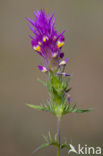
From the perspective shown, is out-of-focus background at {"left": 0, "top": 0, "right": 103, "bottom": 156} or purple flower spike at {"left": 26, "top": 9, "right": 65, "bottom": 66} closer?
purple flower spike at {"left": 26, "top": 9, "right": 65, "bottom": 66}

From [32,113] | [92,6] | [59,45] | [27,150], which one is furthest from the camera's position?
[92,6]

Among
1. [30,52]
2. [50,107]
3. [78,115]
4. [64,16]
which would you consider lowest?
[78,115]

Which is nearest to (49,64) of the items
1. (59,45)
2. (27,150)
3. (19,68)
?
Answer: (59,45)

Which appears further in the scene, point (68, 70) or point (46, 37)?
point (68, 70)

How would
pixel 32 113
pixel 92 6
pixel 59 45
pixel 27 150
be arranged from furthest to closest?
pixel 92 6, pixel 32 113, pixel 27 150, pixel 59 45

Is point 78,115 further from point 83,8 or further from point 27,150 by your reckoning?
point 83,8

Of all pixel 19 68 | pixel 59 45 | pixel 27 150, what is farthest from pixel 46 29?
pixel 19 68

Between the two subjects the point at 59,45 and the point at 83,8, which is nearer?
the point at 59,45

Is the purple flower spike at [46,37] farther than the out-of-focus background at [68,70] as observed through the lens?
No

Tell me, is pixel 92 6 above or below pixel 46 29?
above
